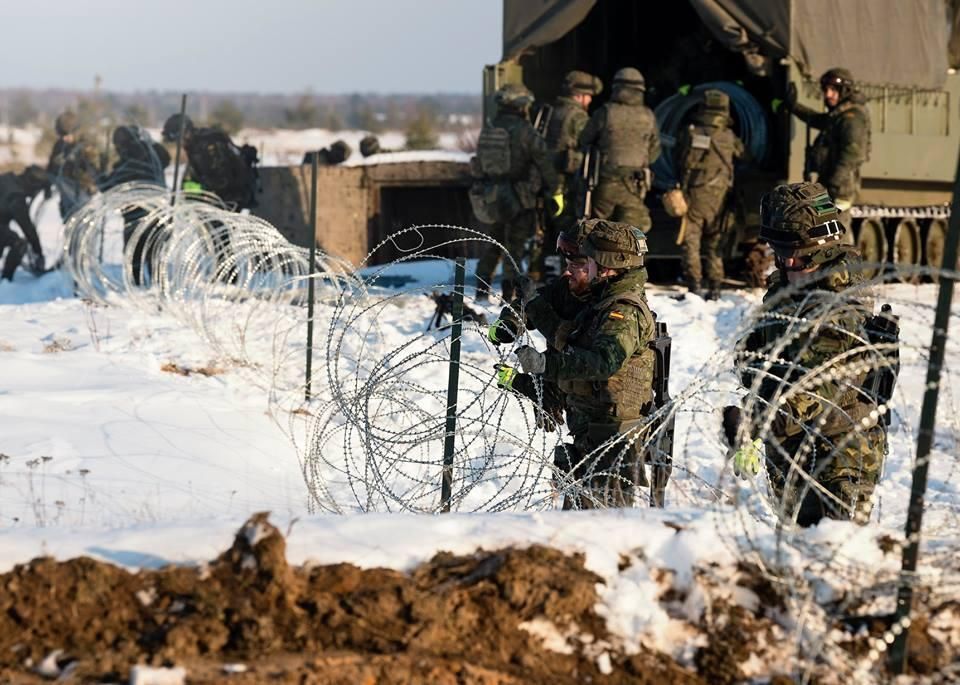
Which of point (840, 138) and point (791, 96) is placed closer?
point (840, 138)

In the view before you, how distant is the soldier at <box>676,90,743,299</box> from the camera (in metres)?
12.6

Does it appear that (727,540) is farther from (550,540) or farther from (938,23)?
(938,23)

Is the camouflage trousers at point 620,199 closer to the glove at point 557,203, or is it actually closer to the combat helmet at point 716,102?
the glove at point 557,203

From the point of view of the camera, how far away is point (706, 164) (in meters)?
12.6

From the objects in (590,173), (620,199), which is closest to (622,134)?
(590,173)

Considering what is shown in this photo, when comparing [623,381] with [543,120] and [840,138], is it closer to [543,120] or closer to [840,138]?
[840,138]

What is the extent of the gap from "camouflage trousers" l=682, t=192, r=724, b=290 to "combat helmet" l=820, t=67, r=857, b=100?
1362mm

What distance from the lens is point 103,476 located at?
25.6ft

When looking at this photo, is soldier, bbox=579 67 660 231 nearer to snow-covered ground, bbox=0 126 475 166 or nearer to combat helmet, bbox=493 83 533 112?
combat helmet, bbox=493 83 533 112

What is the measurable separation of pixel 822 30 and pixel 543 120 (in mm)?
2510

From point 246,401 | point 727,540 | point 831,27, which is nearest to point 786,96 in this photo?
point 831,27

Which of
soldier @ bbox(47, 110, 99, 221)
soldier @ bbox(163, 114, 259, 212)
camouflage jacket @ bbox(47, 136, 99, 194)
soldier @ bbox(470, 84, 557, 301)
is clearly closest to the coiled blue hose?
soldier @ bbox(470, 84, 557, 301)

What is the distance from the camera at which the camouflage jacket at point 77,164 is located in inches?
697

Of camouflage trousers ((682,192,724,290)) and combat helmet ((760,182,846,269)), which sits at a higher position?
combat helmet ((760,182,846,269))
